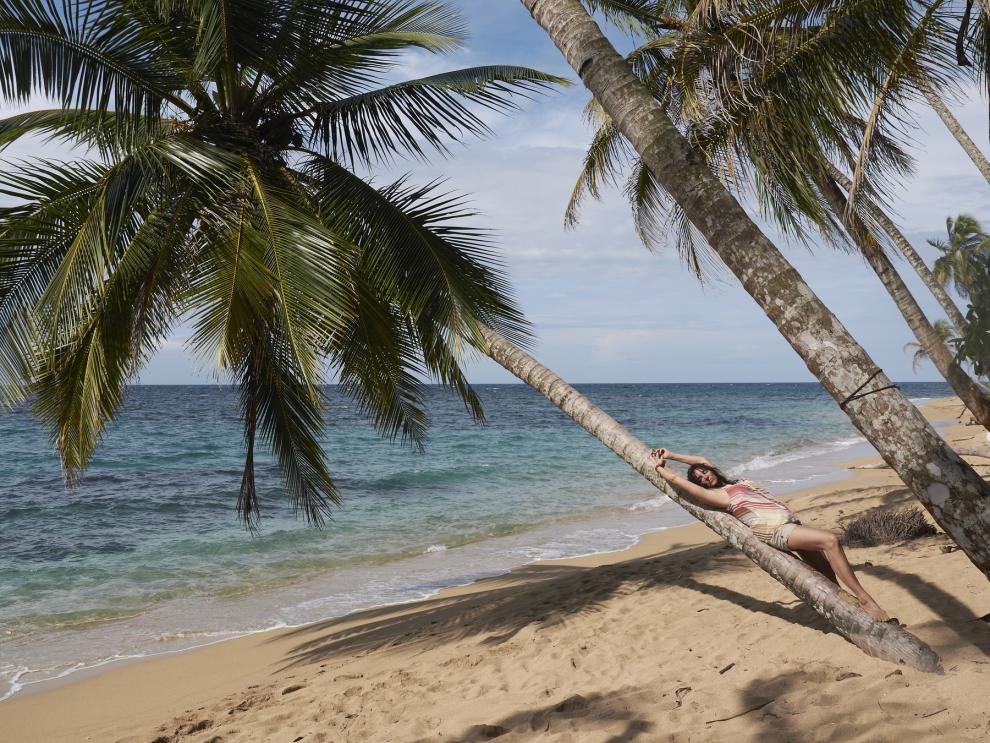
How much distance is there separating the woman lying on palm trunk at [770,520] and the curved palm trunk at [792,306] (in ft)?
4.55

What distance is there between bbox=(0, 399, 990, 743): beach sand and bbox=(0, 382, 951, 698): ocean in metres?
1.00

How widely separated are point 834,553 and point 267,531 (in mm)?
10518

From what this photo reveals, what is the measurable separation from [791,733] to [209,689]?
4.60 m

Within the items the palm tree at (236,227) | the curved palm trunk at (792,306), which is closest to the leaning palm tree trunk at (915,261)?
the palm tree at (236,227)

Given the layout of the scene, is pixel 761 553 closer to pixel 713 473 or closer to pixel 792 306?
pixel 713 473

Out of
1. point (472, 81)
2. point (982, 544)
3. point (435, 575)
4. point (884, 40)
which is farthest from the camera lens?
point (435, 575)

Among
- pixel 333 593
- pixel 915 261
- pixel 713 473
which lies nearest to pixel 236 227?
pixel 713 473

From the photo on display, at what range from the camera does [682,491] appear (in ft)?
15.1

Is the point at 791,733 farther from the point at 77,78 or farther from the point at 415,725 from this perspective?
the point at 77,78

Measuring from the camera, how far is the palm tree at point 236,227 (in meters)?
5.03

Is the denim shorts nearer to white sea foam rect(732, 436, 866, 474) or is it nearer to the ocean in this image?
the ocean

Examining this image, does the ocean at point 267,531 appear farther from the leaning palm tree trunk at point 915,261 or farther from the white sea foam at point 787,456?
the leaning palm tree trunk at point 915,261

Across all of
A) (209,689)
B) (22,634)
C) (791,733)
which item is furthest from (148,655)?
(791,733)

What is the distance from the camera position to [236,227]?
17.6ft
